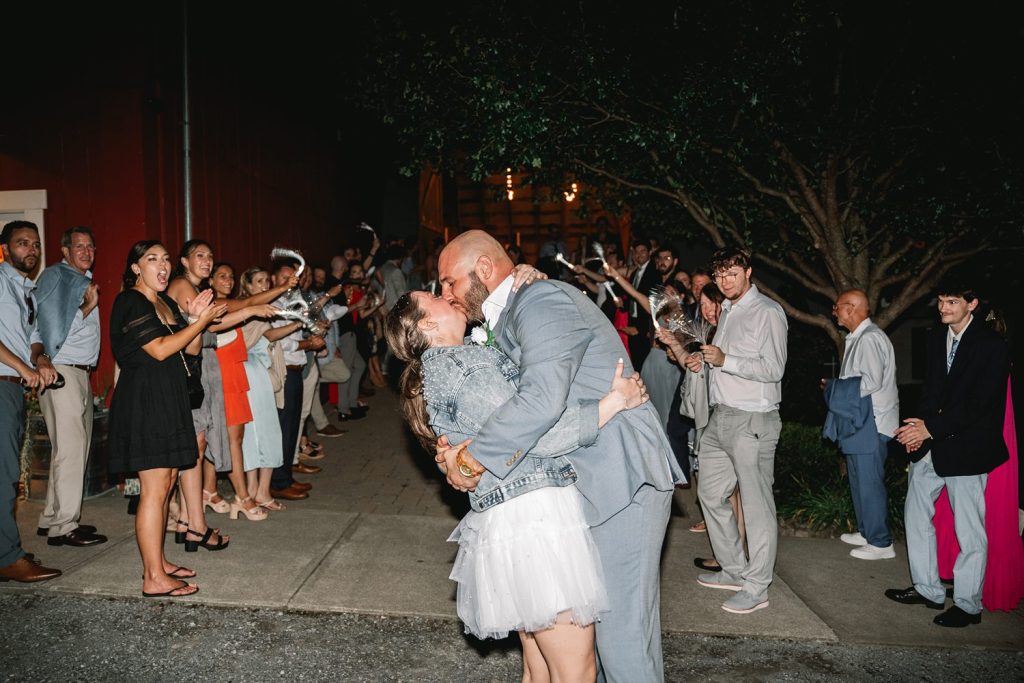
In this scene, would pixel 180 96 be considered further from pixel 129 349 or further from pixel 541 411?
pixel 541 411

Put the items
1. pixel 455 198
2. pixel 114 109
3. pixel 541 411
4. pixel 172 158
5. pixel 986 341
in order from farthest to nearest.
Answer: pixel 455 198, pixel 172 158, pixel 114 109, pixel 986 341, pixel 541 411

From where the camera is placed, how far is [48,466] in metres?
6.28

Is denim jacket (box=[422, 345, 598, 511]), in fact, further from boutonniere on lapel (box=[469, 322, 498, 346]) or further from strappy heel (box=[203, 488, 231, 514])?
strappy heel (box=[203, 488, 231, 514])

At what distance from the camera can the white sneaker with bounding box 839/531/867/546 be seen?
5719mm

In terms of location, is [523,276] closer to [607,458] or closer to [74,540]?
[607,458]

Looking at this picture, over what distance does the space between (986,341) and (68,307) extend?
6165 millimetres

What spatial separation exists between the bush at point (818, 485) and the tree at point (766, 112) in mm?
1397

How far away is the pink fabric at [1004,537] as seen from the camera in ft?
14.4

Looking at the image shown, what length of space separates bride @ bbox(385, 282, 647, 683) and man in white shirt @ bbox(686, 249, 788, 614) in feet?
6.64

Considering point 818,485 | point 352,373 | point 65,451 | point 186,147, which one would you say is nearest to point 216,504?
point 65,451

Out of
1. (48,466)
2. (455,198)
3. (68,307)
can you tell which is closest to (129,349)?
(68,307)

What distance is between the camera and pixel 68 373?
17.7 feet

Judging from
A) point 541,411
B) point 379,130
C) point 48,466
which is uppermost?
point 379,130

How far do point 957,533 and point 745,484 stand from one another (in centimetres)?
127
